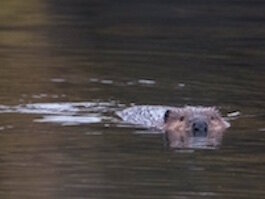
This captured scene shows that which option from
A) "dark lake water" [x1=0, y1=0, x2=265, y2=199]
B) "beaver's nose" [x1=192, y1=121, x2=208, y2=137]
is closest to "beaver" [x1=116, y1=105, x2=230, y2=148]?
"beaver's nose" [x1=192, y1=121, x2=208, y2=137]

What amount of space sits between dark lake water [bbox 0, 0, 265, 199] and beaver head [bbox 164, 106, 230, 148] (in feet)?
0.51

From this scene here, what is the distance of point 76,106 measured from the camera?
1759 centimetres

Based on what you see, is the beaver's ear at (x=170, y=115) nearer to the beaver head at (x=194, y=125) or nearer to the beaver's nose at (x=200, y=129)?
the beaver head at (x=194, y=125)

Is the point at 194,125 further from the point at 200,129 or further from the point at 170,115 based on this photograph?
the point at 170,115

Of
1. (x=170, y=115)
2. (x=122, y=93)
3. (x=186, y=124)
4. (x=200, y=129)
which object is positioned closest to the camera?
(x=200, y=129)

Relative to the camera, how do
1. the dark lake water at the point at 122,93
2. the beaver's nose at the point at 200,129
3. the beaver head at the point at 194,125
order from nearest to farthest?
1. the dark lake water at the point at 122,93
2. the beaver head at the point at 194,125
3. the beaver's nose at the point at 200,129

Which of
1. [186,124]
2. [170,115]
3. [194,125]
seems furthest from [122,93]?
[194,125]

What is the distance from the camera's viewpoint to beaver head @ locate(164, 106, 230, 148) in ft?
52.4

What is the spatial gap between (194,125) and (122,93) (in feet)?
9.05

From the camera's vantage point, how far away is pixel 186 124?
16281mm

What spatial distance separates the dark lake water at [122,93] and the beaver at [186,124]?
0.16 m

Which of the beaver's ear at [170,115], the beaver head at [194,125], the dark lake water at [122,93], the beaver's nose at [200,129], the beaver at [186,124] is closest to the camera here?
the dark lake water at [122,93]

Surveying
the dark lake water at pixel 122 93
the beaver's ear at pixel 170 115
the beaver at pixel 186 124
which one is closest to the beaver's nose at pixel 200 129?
the beaver at pixel 186 124

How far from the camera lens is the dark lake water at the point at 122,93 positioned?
44.1 ft
